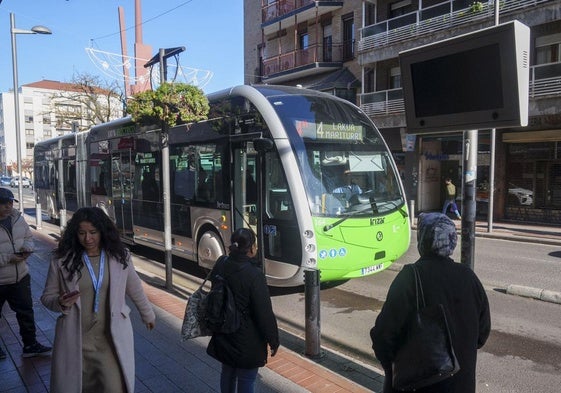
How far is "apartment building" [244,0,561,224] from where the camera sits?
16984 mm

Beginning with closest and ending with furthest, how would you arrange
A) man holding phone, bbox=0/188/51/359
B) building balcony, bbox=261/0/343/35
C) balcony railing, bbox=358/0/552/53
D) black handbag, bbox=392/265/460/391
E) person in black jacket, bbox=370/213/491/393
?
black handbag, bbox=392/265/460/391
person in black jacket, bbox=370/213/491/393
man holding phone, bbox=0/188/51/359
balcony railing, bbox=358/0/552/53
building balcony, bbox=261/0/343/35

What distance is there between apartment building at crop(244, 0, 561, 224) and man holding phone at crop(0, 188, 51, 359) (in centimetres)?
1267

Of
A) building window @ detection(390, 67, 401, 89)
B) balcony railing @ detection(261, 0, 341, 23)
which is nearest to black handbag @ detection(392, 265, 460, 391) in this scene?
building window @ detection(390, 67, 401, 89)

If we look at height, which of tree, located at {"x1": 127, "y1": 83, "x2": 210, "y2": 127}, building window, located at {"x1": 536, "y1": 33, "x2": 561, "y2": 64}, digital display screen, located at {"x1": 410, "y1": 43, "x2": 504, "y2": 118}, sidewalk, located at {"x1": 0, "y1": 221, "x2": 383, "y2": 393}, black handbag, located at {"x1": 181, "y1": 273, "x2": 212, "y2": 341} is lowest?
sidewalk, located at {"x1": 0, "y1": 221, "x2": 383, "y2": 393}

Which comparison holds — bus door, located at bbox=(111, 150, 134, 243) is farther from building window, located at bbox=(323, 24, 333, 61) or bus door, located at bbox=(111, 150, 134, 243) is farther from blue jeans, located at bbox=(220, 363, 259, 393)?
building window, located at bbox=(323, 24, 333, 61)

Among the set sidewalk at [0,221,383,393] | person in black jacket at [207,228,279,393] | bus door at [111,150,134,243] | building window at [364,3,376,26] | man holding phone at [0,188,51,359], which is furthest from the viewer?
building window at [364,3,376,26]

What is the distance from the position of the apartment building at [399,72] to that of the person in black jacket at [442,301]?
12.5 m

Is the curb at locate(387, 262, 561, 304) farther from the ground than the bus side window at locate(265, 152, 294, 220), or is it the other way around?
the bus side window at locate(265, 152, 294, 220)

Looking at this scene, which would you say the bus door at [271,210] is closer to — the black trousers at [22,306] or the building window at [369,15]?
the black trousers at [22,306]

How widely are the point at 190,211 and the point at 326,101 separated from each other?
323 centimetres

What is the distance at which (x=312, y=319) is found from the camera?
4.67 metres

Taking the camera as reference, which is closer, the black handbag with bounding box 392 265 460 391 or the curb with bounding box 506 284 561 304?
the black handbag with bounding box 392 265 460 391

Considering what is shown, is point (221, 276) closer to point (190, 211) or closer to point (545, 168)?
point (190, 211)

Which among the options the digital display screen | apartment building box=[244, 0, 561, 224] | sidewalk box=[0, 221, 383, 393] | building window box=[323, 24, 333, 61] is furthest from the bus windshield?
building window box=[323, 24, 333, 61]
